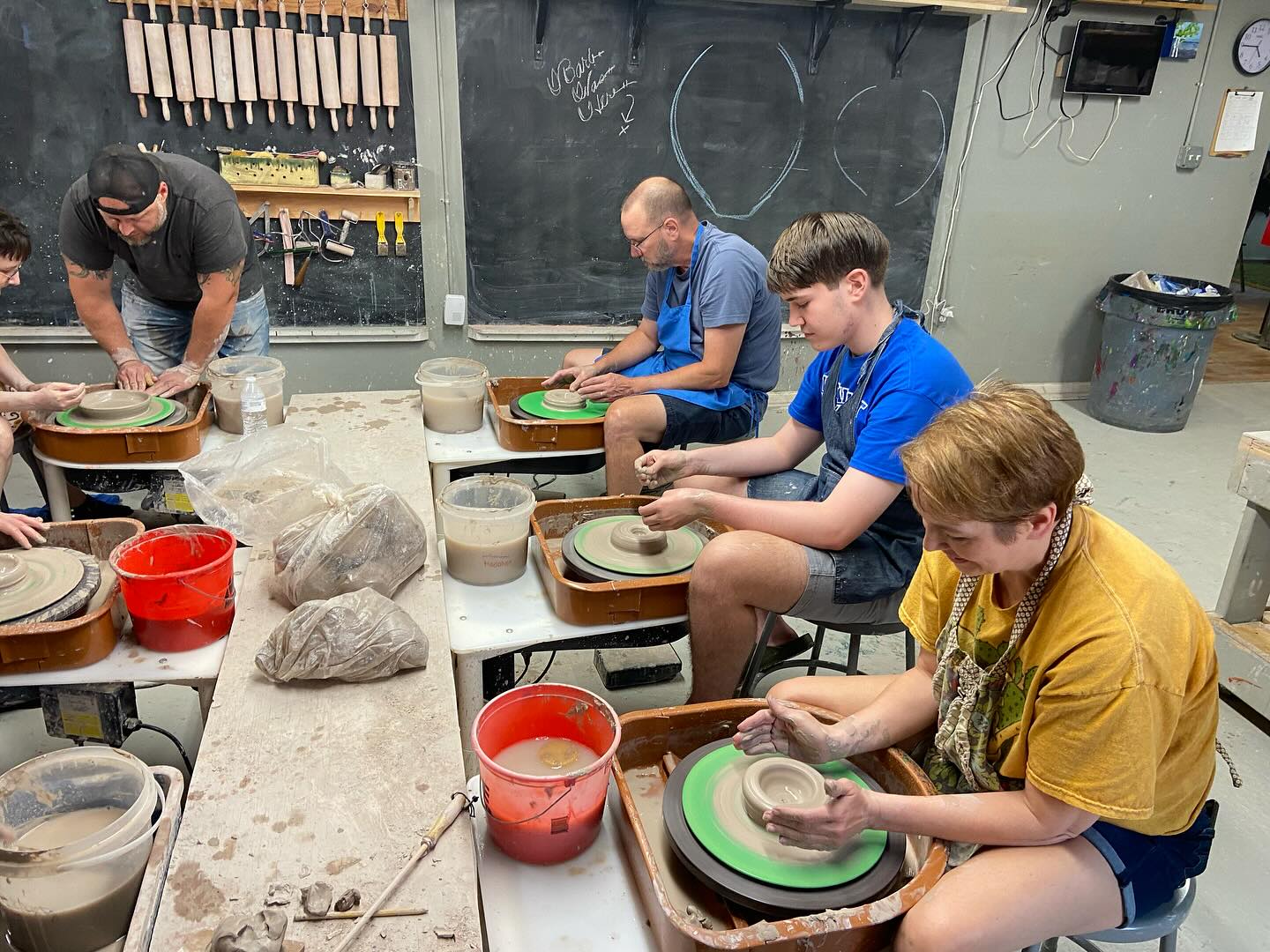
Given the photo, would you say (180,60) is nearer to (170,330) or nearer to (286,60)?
(286,60)

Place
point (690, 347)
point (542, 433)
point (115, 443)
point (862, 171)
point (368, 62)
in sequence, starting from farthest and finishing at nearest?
point (862, 171) → point (368, 62) → point (690, 347) → point (542, 433) → point (115, 443)

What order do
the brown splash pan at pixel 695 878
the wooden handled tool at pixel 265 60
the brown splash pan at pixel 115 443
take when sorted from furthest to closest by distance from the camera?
1. the wooden handled tool at pixel 265 60
2. the brown splash pan at pixel 115 443
3. the brown splash pan at pixel 695 878

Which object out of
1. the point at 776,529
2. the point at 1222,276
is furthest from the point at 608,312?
the point at 1222,276

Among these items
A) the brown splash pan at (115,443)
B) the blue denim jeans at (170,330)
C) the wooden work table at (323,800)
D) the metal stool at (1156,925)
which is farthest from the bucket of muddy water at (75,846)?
the blue denim jeans at (170,330)

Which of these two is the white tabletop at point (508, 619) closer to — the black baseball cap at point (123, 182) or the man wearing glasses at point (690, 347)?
the man wearing glasses at point (690, 347)

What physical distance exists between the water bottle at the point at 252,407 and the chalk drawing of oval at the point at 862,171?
10.1 feet

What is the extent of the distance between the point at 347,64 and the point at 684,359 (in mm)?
1993

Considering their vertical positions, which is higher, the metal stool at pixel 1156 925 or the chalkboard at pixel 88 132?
the chalkboard at pixel 88 132

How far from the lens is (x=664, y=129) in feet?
13.3

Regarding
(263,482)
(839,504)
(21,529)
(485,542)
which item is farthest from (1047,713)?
(21,529)

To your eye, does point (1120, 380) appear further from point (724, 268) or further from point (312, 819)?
point (312, 819)

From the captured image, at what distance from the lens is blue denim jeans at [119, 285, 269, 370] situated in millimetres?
3035

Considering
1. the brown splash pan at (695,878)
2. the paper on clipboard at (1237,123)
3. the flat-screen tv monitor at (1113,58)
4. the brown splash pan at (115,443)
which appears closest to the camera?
the brown splash pan at (695,878)

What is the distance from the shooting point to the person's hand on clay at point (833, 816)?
109cm
